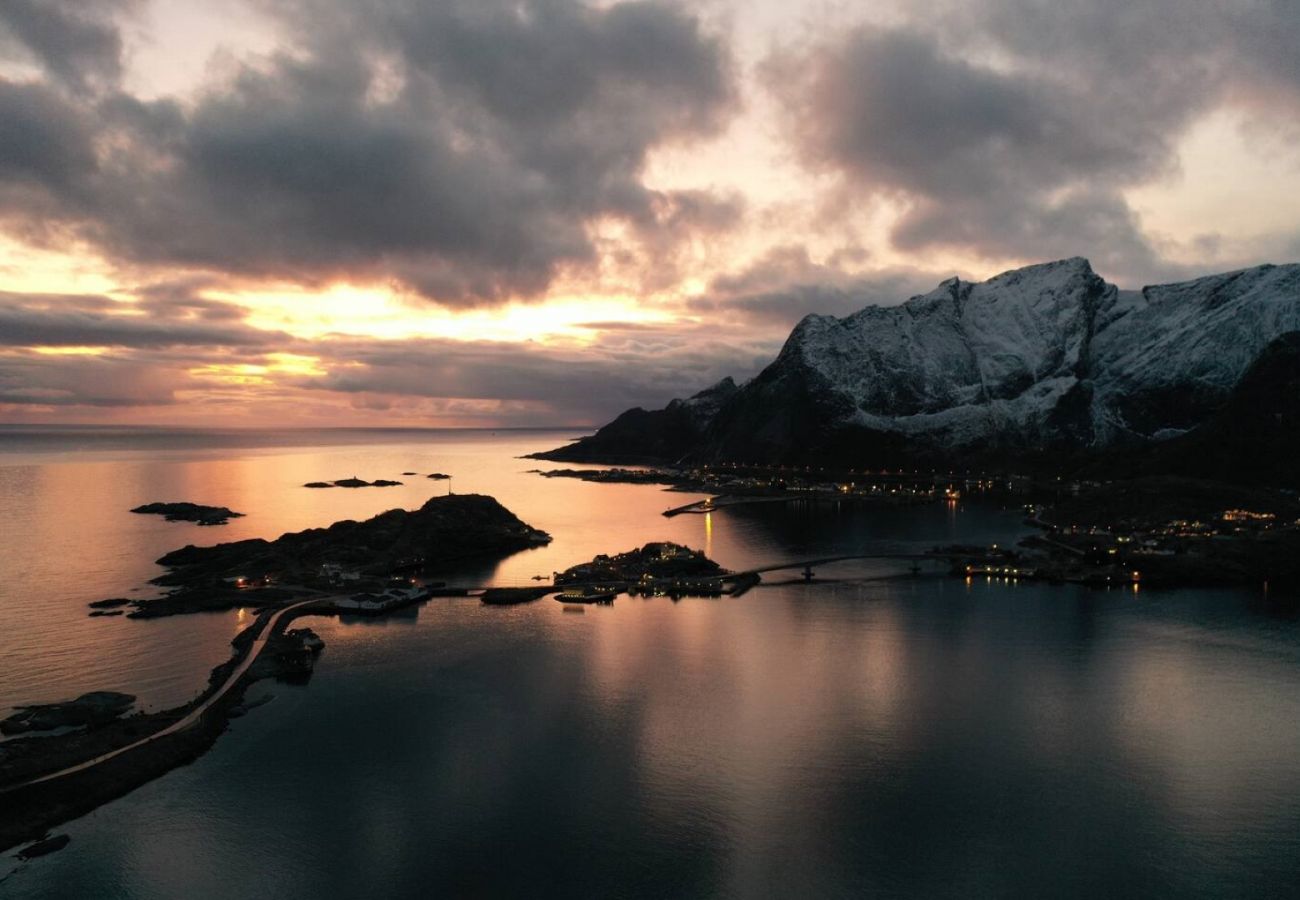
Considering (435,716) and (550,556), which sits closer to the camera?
(435,716)

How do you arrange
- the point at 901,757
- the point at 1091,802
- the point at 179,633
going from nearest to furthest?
the point at 1091,802
the point at 901,757
the point at 179,633

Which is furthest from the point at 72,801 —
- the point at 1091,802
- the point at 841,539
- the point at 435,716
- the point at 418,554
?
the point at 841,539

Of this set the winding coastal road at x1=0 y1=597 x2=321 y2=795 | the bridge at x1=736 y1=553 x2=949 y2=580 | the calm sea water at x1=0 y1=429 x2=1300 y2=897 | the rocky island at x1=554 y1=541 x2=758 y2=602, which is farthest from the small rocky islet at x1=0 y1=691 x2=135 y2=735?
the bridge at x1=736 y1=553 x2=949 y2=580

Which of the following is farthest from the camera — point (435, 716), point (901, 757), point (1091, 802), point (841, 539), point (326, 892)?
point (841, 539)

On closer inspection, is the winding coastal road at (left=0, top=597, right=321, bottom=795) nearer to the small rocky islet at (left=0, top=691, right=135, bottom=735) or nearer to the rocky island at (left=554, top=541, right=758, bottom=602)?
the small rocky islet at (left=0, top=691, right=135, bottom=735)

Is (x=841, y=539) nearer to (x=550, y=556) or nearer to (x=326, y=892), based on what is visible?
(x=550, y=556)

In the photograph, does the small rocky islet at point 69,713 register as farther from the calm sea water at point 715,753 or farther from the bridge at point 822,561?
the bridge at point 822,561
